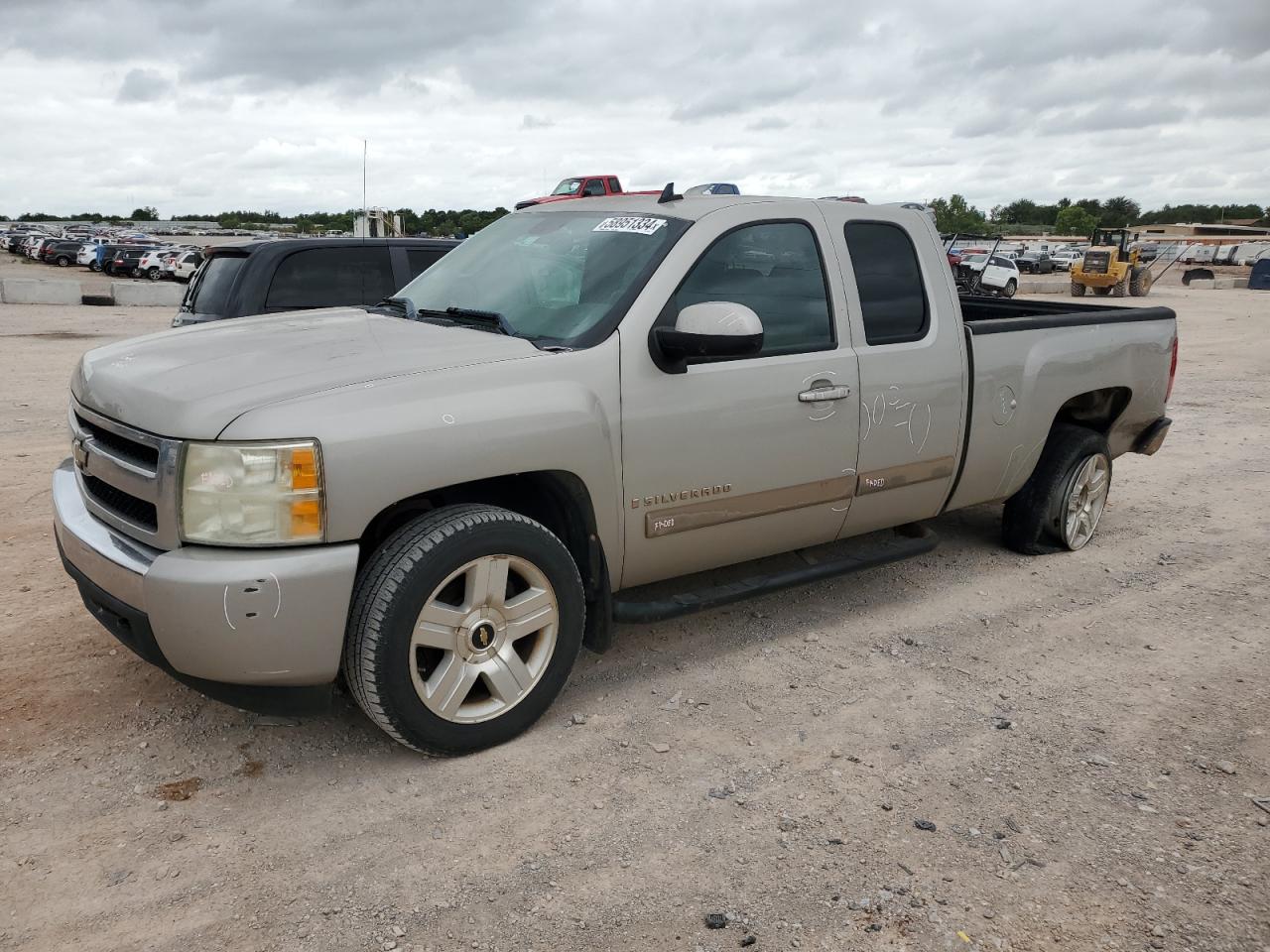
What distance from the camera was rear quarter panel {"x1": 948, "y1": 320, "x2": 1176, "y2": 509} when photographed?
488cm

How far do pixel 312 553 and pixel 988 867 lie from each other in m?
2.08

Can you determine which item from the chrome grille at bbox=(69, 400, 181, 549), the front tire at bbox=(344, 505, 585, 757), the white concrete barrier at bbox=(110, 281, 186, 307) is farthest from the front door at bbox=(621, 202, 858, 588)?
the white concrete barrier at bbox=(110, 281, 186, 307)

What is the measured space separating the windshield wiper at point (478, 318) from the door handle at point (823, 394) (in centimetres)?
116

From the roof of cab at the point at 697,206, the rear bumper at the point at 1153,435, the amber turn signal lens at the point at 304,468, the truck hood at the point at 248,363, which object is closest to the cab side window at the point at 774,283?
the roof of cab at the point at 697,206

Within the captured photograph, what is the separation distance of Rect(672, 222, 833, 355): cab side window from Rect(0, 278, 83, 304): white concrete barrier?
23.8 m

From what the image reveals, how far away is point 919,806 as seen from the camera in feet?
10.5

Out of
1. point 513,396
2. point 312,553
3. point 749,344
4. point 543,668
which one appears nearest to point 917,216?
point 749,344

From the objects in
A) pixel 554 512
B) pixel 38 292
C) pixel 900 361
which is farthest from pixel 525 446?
pixel 38 292

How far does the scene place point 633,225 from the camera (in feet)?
13.3

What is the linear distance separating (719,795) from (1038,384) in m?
2.92

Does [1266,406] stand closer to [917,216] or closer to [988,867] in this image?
[917,216]

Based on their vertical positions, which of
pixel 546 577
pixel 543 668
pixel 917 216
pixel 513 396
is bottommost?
pixel 543 668

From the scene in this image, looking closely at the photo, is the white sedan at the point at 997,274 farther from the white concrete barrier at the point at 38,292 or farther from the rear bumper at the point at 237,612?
the rear bumper at the point at 237,612

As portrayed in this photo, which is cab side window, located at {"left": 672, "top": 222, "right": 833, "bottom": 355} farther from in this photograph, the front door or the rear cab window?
the rear cab window
